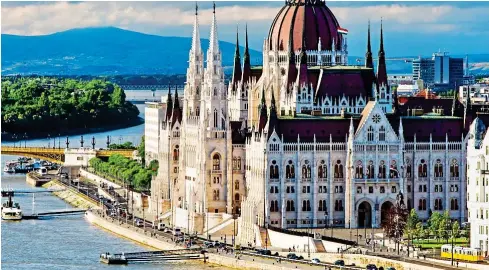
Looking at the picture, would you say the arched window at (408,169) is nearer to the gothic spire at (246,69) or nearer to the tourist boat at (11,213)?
the gothic spire at (246,69)

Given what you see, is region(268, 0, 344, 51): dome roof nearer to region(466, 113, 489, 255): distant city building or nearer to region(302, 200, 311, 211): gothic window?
region(302, 200, 311, 211): gothic window

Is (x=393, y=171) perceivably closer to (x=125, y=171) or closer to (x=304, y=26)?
(x=304, y=26)

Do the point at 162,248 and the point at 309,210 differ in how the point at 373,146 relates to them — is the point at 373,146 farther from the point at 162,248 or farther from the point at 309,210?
the point at 162,248

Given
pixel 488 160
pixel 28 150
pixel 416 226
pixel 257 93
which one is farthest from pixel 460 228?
pixel 28 150

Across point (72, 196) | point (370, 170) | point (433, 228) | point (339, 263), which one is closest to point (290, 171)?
point (370, 170)

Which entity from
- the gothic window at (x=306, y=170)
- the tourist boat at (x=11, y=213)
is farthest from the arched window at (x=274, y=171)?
the tourist boat at (x=11, y=213)
